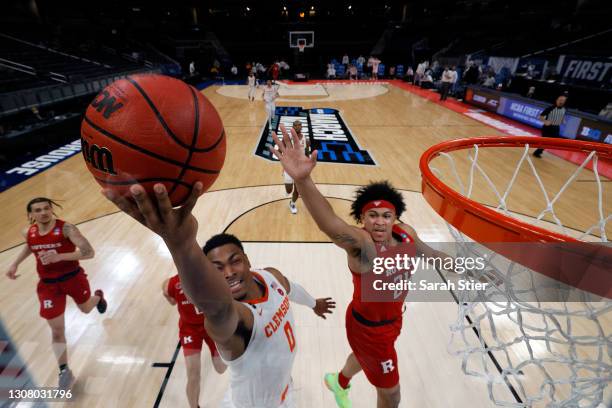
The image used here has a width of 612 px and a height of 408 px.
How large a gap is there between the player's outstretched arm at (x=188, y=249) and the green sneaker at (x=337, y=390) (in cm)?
186

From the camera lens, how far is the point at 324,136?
32.7 ft

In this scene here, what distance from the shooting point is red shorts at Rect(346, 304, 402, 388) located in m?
2.26

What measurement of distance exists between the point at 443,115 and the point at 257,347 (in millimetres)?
13378

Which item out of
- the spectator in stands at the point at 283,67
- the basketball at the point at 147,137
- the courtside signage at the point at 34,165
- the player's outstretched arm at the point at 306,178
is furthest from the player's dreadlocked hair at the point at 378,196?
the spectator in stands at the point at 283,67

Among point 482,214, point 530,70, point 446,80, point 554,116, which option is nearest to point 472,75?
point 446,80

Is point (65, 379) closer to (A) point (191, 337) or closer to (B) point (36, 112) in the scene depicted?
(A) point (191, 337)

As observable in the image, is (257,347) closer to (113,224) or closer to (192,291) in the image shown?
(192,291)

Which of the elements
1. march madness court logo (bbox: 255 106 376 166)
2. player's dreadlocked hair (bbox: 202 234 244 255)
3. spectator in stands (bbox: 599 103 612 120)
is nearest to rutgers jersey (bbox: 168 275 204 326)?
player's dreadlocked hair (bbox: 202 234 244 255)

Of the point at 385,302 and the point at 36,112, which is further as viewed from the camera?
the point at 36,112

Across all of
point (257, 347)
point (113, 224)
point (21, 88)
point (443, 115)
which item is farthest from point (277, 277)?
point (443, 115)

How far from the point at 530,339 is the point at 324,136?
8085mm

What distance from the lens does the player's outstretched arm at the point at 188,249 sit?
0.90 meters

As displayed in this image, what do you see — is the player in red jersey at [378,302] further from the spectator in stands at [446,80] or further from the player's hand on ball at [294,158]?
the spectator in stands at [446,80]

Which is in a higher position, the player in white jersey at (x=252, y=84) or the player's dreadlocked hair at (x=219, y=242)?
the player's dreadlocked hair at (x=219, y=242)
